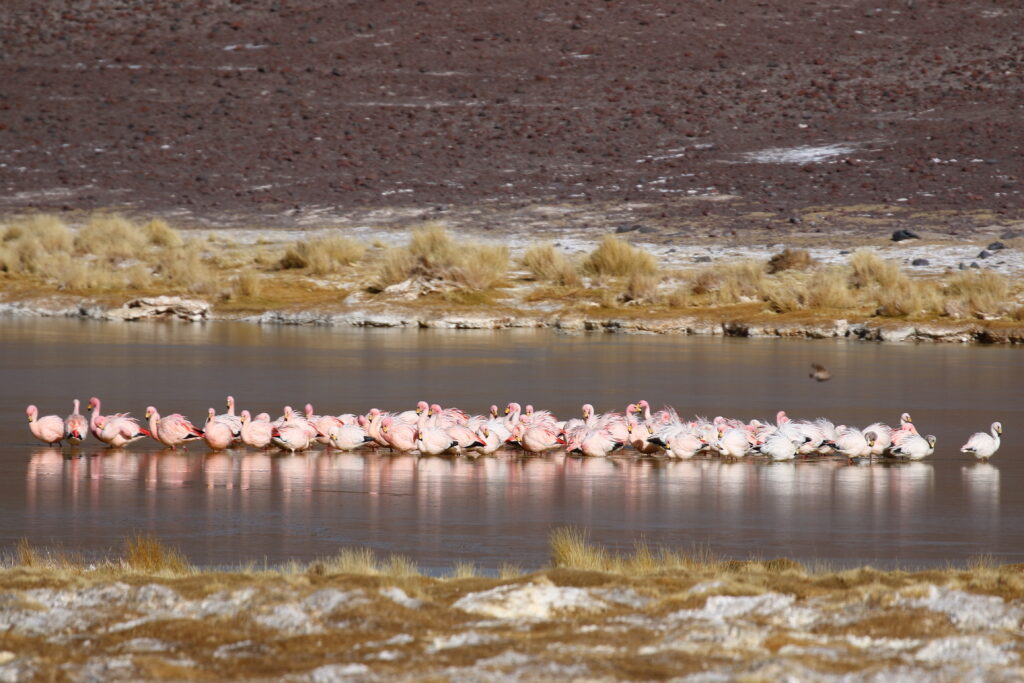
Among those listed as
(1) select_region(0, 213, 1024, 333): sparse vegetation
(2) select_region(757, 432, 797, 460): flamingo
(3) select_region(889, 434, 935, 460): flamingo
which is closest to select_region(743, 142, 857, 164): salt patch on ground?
(1) select_region(0, 213, 1024, 333): sparse vegetation

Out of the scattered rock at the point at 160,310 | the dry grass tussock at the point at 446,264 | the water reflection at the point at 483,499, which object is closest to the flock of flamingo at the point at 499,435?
the water reflection at the point at 483,499

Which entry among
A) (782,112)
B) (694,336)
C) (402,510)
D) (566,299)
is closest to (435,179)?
(782,112)

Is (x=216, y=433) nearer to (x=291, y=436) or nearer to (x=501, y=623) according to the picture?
(x=291, y=436)

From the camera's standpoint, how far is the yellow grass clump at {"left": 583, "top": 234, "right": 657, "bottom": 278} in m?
32.2

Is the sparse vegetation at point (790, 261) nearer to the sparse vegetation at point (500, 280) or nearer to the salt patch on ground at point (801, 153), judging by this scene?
the sparse vegetation at point (500, 280)

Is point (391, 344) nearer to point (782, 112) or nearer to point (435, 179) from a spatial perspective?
point (435, 179)

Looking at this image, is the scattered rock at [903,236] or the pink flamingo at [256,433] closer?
the pink flamingo at [256,433]

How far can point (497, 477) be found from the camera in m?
11.2

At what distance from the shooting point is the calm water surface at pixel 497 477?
344 inches

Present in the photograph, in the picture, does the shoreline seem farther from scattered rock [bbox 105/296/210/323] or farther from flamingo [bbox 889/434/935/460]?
flamingo [bbox 889/434/935/460]

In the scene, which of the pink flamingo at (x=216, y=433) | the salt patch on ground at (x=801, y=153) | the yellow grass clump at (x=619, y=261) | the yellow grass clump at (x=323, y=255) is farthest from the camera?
the salt patch on ground at (x=801, y=153)

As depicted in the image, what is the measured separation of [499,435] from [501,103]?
138 feet

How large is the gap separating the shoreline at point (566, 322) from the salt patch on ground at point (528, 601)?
20.2 meters

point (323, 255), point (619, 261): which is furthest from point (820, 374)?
point (323, 255)
